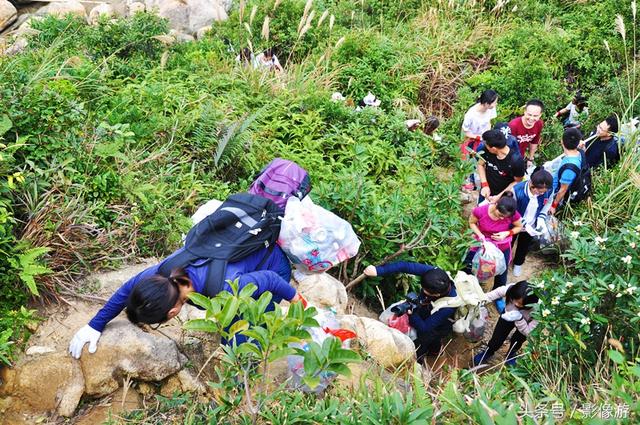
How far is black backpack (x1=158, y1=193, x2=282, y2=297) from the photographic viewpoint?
300 cm

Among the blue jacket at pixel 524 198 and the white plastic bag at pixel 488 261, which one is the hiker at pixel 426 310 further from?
the blue jacket at pixel 524 198

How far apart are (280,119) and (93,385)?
12.1 feet

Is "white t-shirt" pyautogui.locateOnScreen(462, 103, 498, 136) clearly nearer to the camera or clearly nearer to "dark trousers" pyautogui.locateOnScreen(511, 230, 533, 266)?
"dark trousers" pyautogui.locateOnScreen(511, 230, 533, 266)

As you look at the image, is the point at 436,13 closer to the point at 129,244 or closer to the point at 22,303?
the point at 129,244

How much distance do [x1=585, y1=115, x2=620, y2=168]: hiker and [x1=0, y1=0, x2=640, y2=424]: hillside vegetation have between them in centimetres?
21

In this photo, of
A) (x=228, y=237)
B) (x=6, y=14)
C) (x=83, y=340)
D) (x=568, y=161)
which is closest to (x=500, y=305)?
(x=568, y=161)

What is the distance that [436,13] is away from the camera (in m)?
9.20

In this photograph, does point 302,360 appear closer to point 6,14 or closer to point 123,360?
point 123,360

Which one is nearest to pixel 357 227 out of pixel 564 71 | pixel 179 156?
pixel 179 156

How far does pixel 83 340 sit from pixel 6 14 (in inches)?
349

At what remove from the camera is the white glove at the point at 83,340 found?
10.5 feet

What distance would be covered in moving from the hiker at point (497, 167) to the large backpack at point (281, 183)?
6.64 feet

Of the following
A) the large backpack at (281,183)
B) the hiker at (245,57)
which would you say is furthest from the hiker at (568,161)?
the hiker at (245,57)

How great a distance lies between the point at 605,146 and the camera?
20.1ft
